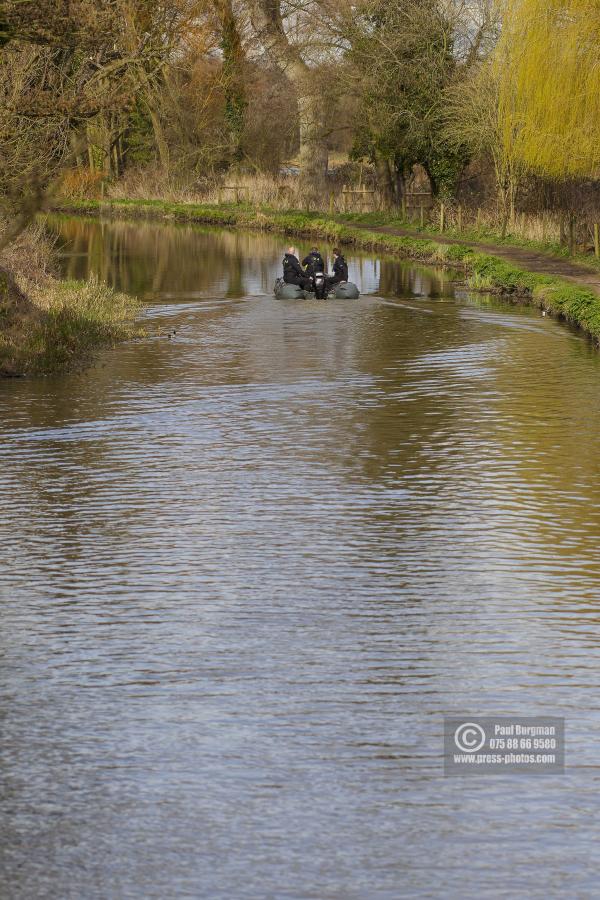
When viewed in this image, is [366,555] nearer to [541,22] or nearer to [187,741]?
[187,741]

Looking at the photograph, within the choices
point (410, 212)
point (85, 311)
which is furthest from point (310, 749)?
point (410, 212)

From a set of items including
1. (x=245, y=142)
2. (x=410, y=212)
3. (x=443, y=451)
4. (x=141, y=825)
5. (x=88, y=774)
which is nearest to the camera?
(x=141, y=825)

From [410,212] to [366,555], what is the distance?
43.9 m

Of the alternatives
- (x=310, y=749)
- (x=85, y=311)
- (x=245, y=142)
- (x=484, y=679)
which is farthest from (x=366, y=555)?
(x=245, y=142)

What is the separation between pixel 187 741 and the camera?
7941 millimetres

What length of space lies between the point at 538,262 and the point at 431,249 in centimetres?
599

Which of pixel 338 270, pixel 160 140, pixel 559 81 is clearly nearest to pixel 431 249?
pixel 559 81

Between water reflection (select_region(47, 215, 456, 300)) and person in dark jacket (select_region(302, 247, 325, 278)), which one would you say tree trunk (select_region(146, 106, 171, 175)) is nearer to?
water reflection (select_region(47, 215, 456, 300))

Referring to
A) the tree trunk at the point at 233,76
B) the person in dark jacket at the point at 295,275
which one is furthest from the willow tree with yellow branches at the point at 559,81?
the tree trunk at the point at 233,76

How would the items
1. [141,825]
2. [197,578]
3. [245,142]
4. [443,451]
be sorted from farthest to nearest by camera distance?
[245,142] → [443,451] → [197,578] → [141,825]

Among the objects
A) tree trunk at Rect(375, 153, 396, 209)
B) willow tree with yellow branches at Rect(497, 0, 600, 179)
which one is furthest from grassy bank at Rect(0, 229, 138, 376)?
tree trunk at Rect(375, 153, 396, 209)

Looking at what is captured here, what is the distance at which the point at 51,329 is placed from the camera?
2248 cm

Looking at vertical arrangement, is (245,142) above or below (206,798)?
above

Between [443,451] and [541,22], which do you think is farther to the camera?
[541,22]
